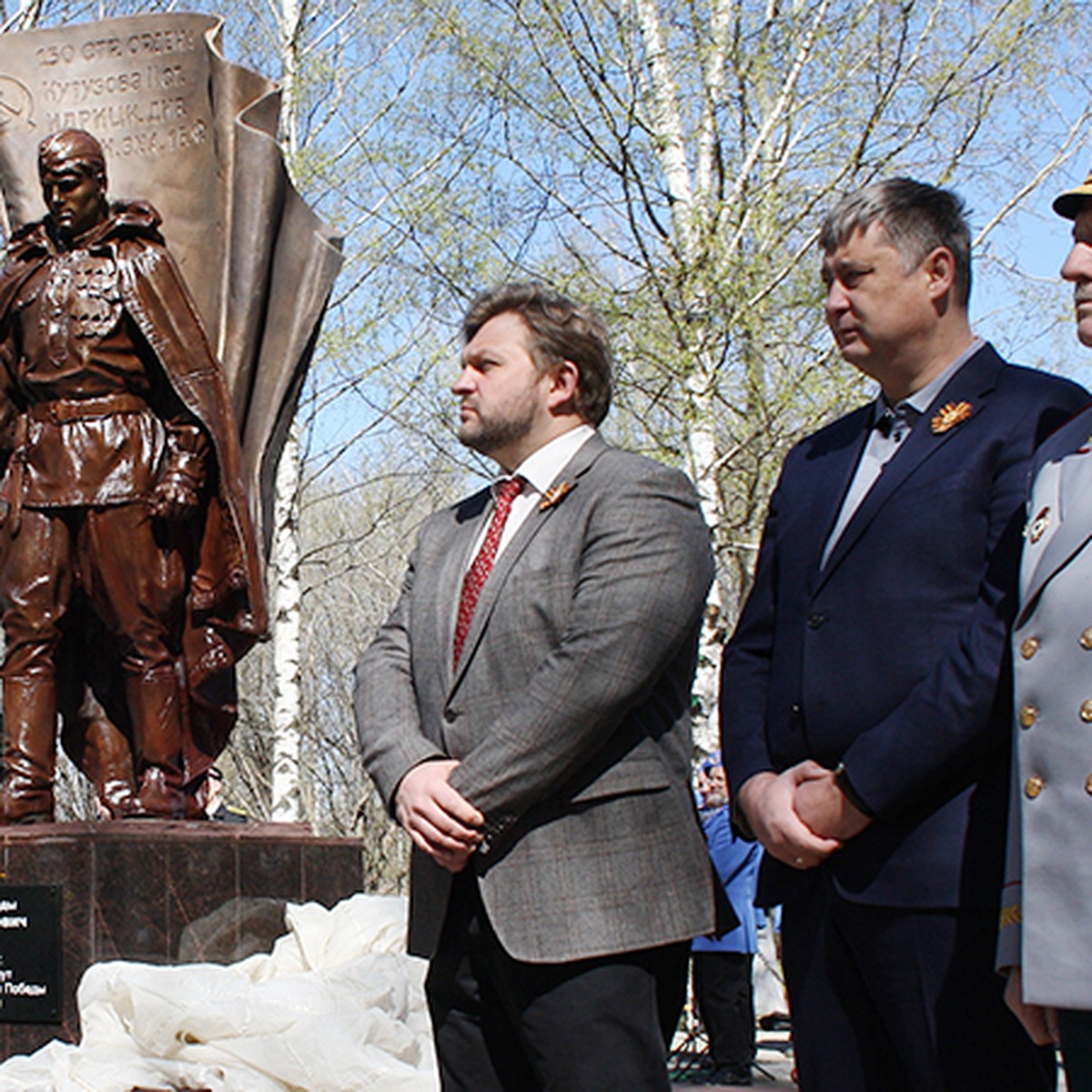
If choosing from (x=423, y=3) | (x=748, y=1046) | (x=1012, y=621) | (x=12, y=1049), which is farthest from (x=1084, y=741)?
(x=423, y=3)

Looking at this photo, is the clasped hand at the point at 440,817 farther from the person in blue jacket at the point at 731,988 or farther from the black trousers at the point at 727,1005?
the black trousers at the point at 727,1005

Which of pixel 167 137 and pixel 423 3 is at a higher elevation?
pixel 423 3

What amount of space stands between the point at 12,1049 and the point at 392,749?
3092 millimetres

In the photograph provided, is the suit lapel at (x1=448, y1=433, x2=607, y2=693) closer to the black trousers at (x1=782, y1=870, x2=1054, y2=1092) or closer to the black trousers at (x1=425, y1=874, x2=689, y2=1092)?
the black trousers at (x1=425, y1=874, x2=689, y2=1092)

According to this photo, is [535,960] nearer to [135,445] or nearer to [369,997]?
[369,997]

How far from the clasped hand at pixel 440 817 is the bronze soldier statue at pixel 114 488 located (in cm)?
317

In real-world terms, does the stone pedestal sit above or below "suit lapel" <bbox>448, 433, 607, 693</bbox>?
below

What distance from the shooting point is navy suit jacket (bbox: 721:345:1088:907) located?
97.4 inches

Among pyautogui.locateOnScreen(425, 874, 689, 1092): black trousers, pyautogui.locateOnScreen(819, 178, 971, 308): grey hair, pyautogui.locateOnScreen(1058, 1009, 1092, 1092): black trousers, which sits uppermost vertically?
pyautogui.locateOnScreen(819, 178, 971, 308): grey hair

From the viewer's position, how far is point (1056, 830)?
2.17 meters

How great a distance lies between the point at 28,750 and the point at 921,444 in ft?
13.2

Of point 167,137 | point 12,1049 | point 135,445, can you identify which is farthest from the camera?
point 167,137

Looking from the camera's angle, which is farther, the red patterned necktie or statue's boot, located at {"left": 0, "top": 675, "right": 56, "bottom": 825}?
statue's boot, located at {"left": 0, "top": 675, "right": 56, "bottom": 825}

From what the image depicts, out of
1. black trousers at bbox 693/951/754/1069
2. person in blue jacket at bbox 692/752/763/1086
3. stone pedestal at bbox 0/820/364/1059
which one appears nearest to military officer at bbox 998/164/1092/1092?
stone pedestal at bbox 0/820/364/1059
